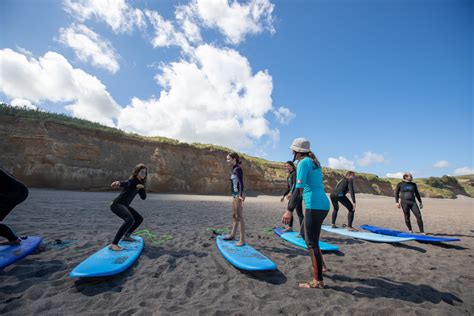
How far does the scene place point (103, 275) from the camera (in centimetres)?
323

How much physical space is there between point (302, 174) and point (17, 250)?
5.09 meters

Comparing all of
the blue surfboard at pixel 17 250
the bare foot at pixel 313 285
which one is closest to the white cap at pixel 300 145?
the bare foot at pixel 313 285

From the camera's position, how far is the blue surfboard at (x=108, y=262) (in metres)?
3.19

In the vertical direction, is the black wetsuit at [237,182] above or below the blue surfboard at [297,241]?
above

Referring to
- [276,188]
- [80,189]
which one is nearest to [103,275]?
[80,189]

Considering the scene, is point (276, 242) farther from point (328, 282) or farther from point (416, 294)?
point (416, 294)

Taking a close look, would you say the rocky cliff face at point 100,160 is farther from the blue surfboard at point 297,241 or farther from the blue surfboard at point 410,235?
the blue surfboard at point 410,235

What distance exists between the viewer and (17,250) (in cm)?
389

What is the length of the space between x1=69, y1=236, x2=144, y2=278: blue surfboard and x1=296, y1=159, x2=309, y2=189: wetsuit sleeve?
3.08 meters

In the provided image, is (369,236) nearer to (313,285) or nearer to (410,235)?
(410,235)

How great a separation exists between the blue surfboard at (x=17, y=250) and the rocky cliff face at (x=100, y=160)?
15936 millimetres

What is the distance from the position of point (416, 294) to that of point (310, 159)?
2538 mm

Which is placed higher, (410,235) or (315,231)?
(315,231)

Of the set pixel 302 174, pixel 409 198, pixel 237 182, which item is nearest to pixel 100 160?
pixel 237 182
